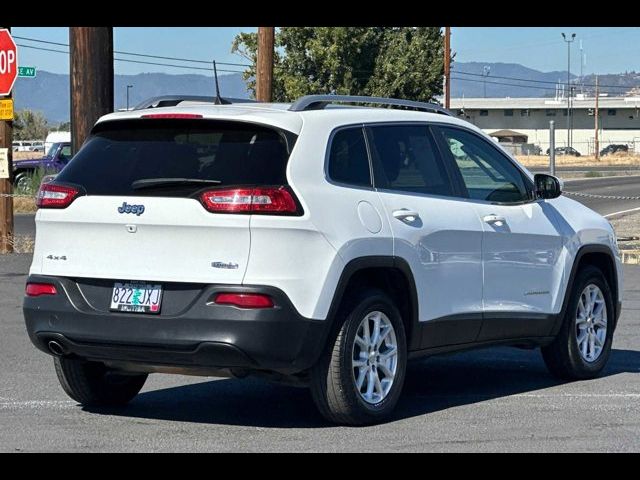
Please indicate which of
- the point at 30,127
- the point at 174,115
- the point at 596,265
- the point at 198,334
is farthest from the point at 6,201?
the point at 30,127

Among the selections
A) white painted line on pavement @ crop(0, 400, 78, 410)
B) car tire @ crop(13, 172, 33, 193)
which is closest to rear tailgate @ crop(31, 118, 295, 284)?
white painted line on pavement @ crop(0, 400, 78, 410)

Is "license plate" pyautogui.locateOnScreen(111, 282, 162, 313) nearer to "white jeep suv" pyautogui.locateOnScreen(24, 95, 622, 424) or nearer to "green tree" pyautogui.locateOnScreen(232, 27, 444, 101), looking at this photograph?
"white jeep suv" pyautogui.locateOnScreen(24, 95, 622, 424)

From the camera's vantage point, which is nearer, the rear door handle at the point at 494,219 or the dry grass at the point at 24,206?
the rear door handle at the point at 494,219

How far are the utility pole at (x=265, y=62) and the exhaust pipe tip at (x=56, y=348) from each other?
616 inches

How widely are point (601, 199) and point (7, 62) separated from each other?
24616 mm

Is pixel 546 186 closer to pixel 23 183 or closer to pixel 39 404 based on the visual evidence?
pixel 39 404

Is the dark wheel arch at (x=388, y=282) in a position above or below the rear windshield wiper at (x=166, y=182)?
below

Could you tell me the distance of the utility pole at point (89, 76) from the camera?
1745cm

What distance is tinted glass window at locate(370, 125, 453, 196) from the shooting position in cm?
831

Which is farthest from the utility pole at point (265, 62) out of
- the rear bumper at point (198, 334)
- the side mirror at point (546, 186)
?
the rear bumper at point (198, 334)

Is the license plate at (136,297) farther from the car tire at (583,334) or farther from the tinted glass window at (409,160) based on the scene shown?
the car tire at (583,334)
